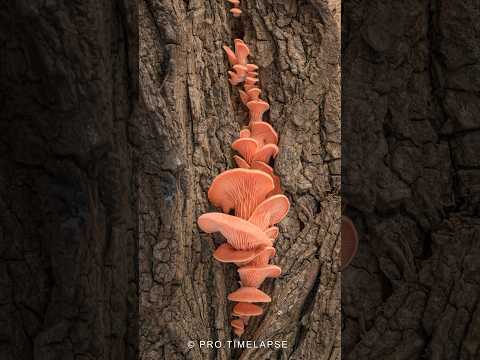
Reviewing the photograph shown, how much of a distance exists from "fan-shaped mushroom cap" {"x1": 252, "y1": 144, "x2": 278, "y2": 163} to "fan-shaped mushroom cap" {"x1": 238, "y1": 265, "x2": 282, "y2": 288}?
646mm

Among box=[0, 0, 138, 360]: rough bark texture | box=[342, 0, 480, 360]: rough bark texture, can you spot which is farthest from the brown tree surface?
box=[342, 0, 480, 360]: rough bark texture

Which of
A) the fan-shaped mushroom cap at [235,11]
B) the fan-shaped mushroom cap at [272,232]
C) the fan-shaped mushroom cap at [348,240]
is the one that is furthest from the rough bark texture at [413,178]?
the fan-shaped mushroom cap at [235,11]

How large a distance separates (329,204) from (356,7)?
4.33 feet

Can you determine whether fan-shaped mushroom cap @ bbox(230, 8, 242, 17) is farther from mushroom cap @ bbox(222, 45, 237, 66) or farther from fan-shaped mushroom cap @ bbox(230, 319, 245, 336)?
fan-shaped mushroom cap @ bbox(230, 319, 245, 336)

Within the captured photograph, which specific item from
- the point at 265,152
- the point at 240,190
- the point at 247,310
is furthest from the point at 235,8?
the point at 247,310

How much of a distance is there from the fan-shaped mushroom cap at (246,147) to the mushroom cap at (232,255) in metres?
0.55

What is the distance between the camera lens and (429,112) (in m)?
1.34

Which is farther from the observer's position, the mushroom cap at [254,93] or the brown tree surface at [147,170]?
the mushroom cap at [254,93]

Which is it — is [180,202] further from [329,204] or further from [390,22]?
[390,22]

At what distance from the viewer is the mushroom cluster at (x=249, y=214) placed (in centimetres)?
213

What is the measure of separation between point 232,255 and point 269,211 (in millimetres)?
324

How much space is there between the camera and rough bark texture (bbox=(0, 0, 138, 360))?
1.87 meters

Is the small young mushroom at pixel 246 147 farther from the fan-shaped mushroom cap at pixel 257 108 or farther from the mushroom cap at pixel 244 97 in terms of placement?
the mushroom cap at pixel 244 97

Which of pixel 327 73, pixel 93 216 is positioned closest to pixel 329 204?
pixel 327 73
